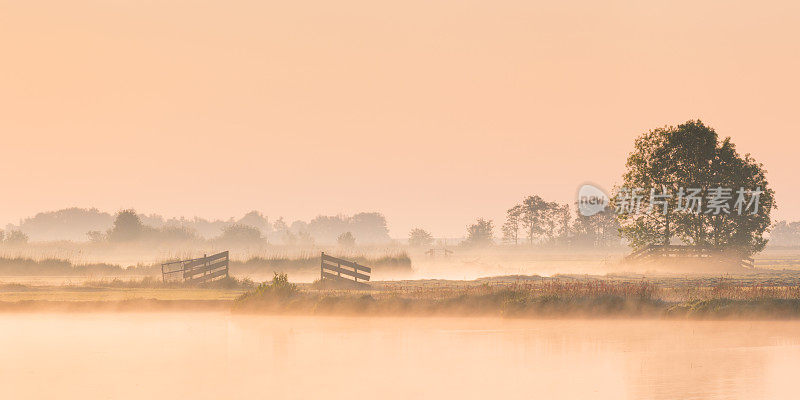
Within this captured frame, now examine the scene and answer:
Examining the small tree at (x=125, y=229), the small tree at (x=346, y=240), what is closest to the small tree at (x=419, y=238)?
the small tree at (x=346, y=240)

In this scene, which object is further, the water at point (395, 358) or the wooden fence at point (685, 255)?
the wooden fence at point (685, 255)

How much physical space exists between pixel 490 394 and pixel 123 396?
23.3 feet

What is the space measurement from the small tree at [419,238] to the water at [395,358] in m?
134

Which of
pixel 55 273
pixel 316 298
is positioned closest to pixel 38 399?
pixel 316 298

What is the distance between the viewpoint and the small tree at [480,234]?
137625 mm

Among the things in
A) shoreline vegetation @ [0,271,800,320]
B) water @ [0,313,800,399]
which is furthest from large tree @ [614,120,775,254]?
water @ [0,313,800,399]

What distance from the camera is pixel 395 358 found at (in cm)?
2156

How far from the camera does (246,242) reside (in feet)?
441

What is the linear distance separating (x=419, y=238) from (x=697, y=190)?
351 feet

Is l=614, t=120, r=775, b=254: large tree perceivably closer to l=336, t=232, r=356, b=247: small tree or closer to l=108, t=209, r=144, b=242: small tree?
l=108, t=209, r=144, b=242: small tree

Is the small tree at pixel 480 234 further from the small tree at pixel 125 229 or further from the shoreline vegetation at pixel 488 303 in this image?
the shoreline vegetation at pixel 488 303

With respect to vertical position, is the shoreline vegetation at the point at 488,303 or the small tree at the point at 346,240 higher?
the small tree at the point at 346,240

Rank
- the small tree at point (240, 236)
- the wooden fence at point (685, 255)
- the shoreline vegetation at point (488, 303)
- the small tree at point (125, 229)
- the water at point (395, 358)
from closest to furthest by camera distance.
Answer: the water at point (395, 358) < the shoreline vegetation at point (488, 303) < the wooden fence at point (685, 255) < the small tree at point (125, 229) < the small tree at point (240, 236)

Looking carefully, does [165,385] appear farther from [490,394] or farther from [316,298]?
[316,298]
